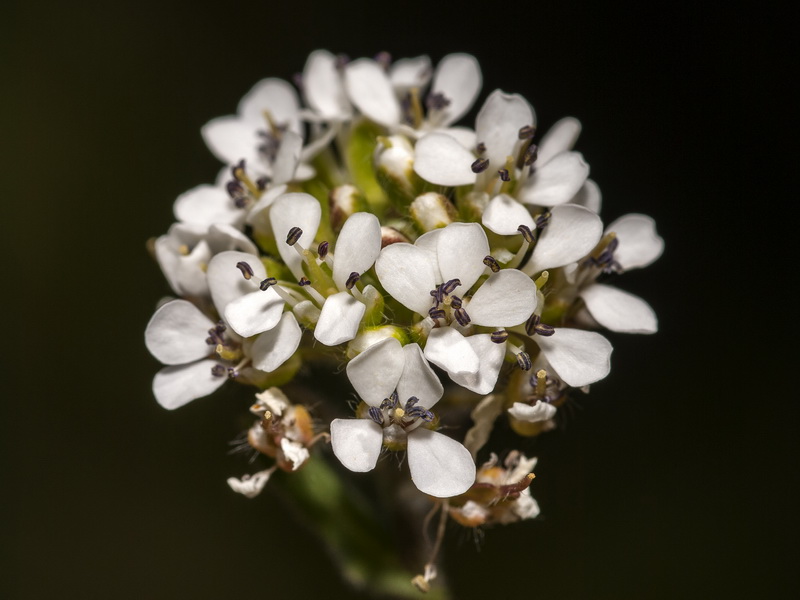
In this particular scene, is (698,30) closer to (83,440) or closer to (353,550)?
(353,550)

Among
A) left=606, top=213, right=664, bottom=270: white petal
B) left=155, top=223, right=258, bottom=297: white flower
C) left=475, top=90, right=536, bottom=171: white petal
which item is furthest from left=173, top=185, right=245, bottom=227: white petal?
left=606, top=213, right=664, bottom=270: white petal

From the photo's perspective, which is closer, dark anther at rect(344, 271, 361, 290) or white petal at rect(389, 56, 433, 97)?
dark anther at rect(344, 271, 361, 290)

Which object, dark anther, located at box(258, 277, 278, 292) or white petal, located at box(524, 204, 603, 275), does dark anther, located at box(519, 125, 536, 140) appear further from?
dark anther, located at box(258, 277, 278, 292)

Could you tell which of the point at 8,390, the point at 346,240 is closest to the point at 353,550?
the point at 346,240

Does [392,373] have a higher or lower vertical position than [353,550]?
higher

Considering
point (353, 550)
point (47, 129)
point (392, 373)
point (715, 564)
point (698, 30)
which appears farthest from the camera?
point (47, 129)

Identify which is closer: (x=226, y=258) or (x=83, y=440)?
(x=226, y=258)

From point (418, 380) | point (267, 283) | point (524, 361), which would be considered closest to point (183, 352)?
point (267, 283)
